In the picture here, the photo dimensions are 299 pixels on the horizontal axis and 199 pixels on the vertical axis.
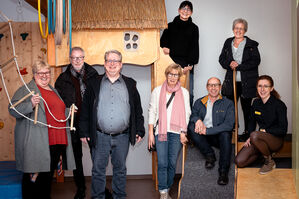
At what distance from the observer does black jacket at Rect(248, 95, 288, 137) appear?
14.2 feet

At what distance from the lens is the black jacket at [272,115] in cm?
434

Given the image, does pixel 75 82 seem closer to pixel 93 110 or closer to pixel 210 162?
pixel 93 110

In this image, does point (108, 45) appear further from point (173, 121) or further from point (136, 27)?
point (173, 121)

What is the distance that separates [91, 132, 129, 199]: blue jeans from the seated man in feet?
3.15

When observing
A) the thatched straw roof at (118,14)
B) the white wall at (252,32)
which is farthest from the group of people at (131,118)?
the white wall at (252,32)

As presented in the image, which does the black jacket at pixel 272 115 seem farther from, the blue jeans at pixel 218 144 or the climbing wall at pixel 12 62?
the climbing wall at pixel 12 62

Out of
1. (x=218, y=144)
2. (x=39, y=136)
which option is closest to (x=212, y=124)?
(x=218, y=144)

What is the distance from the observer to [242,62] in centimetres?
484

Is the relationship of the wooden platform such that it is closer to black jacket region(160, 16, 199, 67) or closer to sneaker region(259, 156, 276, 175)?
sneaker region(259, 156, 276, 175)

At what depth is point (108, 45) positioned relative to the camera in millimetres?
5082

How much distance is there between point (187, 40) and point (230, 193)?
198 cm

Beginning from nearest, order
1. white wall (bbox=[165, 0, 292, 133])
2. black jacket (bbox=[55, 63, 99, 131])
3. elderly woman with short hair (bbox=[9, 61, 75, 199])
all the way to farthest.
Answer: elderly woman with short hair (bbox=[9, 61, 75, 199]) < black jacket (bbox=[55, 63, 99, 131]) < white wall (bbox=[165, 0, 292, 133])

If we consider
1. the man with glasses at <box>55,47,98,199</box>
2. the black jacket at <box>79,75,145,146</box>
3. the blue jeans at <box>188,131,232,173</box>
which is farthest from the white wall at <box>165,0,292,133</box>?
the black jacket at <box>79,75,145,146</box>

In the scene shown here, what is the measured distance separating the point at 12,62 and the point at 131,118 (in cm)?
238
